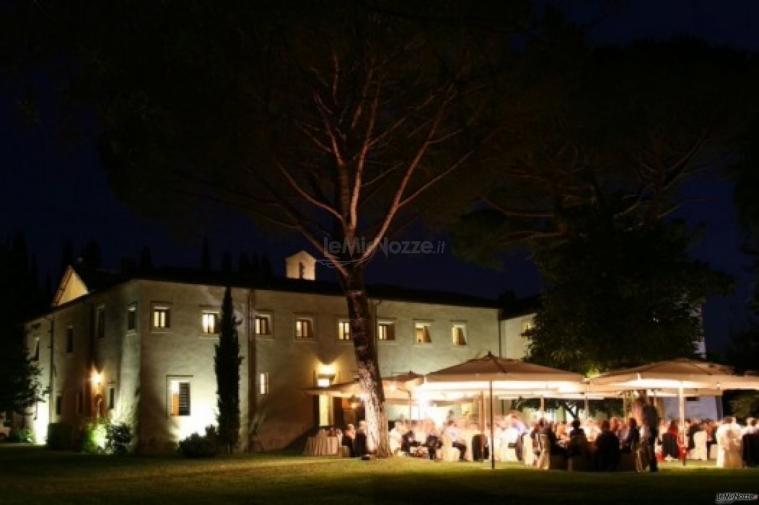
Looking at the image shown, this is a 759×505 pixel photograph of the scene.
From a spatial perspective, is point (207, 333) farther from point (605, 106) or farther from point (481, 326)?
point (605, 106)

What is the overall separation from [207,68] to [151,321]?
13053 mm

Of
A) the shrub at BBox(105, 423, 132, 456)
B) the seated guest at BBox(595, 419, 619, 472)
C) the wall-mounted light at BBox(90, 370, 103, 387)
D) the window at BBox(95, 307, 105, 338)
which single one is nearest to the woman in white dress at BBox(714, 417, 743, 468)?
the seated guest at BBox(595, 419, 619, 472)

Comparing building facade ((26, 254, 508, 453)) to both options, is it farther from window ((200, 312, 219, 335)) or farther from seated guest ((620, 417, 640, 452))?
seated guest ((620, 417, 640, 452))

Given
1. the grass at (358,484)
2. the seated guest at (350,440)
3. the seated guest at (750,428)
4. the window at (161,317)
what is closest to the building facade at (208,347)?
the window at (161,317)

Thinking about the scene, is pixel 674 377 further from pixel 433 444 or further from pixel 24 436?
pixel 24 436

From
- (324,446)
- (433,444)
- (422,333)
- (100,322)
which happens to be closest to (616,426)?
(433,444)

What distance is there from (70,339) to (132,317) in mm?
6216

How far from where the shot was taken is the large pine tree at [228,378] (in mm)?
26859

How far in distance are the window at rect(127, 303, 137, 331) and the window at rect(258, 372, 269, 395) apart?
4.44 meters

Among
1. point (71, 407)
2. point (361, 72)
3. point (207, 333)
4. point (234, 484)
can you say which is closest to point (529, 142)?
point (361, 72)

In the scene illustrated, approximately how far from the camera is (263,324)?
29.7 m

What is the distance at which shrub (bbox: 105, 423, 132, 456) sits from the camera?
26359 millimetres

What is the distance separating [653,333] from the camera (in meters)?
22.0

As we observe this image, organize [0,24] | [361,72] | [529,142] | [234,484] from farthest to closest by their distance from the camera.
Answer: [529,142] < [361,72] < [234,484] < [0,24]
